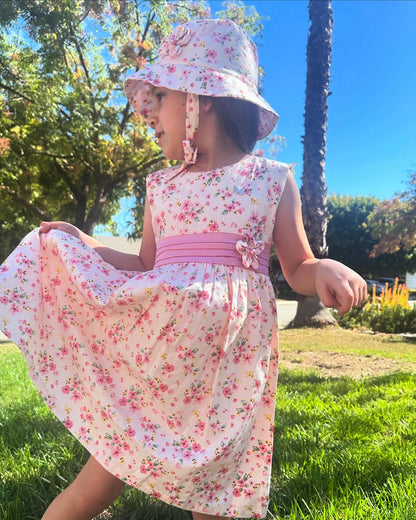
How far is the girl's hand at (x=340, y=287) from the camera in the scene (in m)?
1.25

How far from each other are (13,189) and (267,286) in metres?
12.7

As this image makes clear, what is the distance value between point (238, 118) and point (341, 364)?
4888mm

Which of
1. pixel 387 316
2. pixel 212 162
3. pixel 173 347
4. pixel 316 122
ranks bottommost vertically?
pixel 387 316

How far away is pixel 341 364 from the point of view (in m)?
5.84

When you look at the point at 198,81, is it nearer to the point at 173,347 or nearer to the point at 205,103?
the point at 205,103

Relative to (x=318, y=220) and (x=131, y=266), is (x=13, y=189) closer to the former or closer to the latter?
(x=318, y=220)

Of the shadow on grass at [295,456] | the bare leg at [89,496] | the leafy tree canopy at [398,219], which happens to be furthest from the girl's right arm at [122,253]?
the leafy tree canopy at [398,219]

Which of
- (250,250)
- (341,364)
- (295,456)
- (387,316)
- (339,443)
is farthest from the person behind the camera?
(387,316)

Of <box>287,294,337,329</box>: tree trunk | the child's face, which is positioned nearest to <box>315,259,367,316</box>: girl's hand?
the child's face

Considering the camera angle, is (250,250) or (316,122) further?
(316,122)

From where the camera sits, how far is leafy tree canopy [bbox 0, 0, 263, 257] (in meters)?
8.81

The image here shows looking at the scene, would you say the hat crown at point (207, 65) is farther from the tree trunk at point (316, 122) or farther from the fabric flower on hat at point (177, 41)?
the tree trunk at point (316, 122)

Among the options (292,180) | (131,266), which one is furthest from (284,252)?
(131,266)

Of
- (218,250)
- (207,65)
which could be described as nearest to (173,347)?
(218,250)
